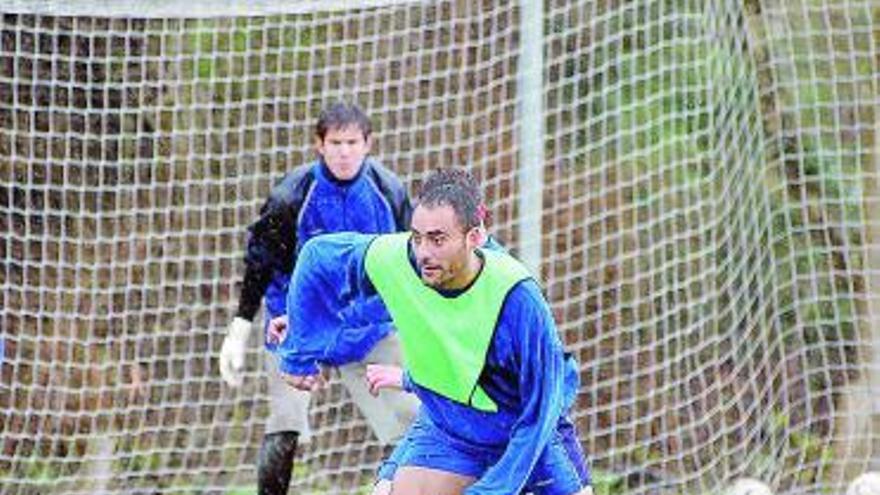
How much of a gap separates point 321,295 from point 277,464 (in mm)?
1482

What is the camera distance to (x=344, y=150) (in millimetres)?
7004

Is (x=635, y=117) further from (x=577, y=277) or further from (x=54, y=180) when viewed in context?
(x=54, y=180)

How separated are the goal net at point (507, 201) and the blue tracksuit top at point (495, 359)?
7.49 ft

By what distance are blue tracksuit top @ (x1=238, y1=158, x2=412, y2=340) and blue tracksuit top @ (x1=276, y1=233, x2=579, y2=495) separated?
824 millimetres

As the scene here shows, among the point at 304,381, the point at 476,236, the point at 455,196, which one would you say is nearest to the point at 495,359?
the point at 476,236

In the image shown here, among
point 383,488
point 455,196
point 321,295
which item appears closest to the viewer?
point 455,196

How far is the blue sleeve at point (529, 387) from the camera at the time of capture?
5418mm

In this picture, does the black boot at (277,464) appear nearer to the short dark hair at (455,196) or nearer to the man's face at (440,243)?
the man's face at (440,243)

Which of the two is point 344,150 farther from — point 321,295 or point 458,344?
point 458,344

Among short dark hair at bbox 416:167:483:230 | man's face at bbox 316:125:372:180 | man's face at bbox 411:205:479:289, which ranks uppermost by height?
man's face at bbox 316:125:372:180

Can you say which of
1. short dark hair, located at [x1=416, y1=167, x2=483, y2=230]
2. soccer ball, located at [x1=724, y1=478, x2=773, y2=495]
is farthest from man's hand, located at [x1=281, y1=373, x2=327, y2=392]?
soccer ball, located at [x1=724, y1=478, x2=773, y2=495]

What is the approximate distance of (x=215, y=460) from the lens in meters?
8.94

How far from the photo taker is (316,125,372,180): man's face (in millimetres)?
6969

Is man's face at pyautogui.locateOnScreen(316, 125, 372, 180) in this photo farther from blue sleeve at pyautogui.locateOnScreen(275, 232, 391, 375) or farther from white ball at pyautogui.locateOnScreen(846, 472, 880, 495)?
white ball at pyautogui.locateOnScreen(846, 472, 880, 495)
